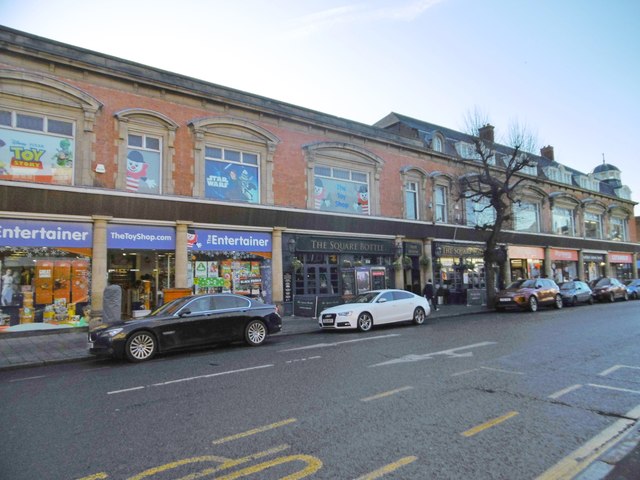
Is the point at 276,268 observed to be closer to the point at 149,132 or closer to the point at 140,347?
the point at 149,132

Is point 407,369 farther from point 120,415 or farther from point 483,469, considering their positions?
point 120,415

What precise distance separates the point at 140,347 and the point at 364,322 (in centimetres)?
704

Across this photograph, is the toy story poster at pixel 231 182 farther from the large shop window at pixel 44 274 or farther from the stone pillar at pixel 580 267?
the stone pillar at pixel 580 267

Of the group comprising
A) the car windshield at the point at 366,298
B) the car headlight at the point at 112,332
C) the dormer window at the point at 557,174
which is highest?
the dormer window at the point at 557,174

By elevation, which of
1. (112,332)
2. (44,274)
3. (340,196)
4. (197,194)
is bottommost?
(112,332)

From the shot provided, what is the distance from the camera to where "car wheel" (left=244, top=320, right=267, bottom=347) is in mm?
11492

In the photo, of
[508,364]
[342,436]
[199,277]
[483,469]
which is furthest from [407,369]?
[199,277]

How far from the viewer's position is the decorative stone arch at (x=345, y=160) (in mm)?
20641

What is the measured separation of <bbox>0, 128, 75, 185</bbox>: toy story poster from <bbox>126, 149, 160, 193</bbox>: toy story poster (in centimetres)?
190

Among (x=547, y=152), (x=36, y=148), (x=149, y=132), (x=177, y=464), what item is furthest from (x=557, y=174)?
(x=177, y=464)

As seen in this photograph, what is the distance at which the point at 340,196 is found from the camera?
21906mm

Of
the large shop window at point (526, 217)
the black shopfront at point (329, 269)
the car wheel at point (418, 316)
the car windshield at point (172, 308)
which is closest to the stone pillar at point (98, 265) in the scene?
the car windshield at point (172, 308)

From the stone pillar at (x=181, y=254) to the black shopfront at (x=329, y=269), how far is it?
4568 millimetres

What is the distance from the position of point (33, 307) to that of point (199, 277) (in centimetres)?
559
